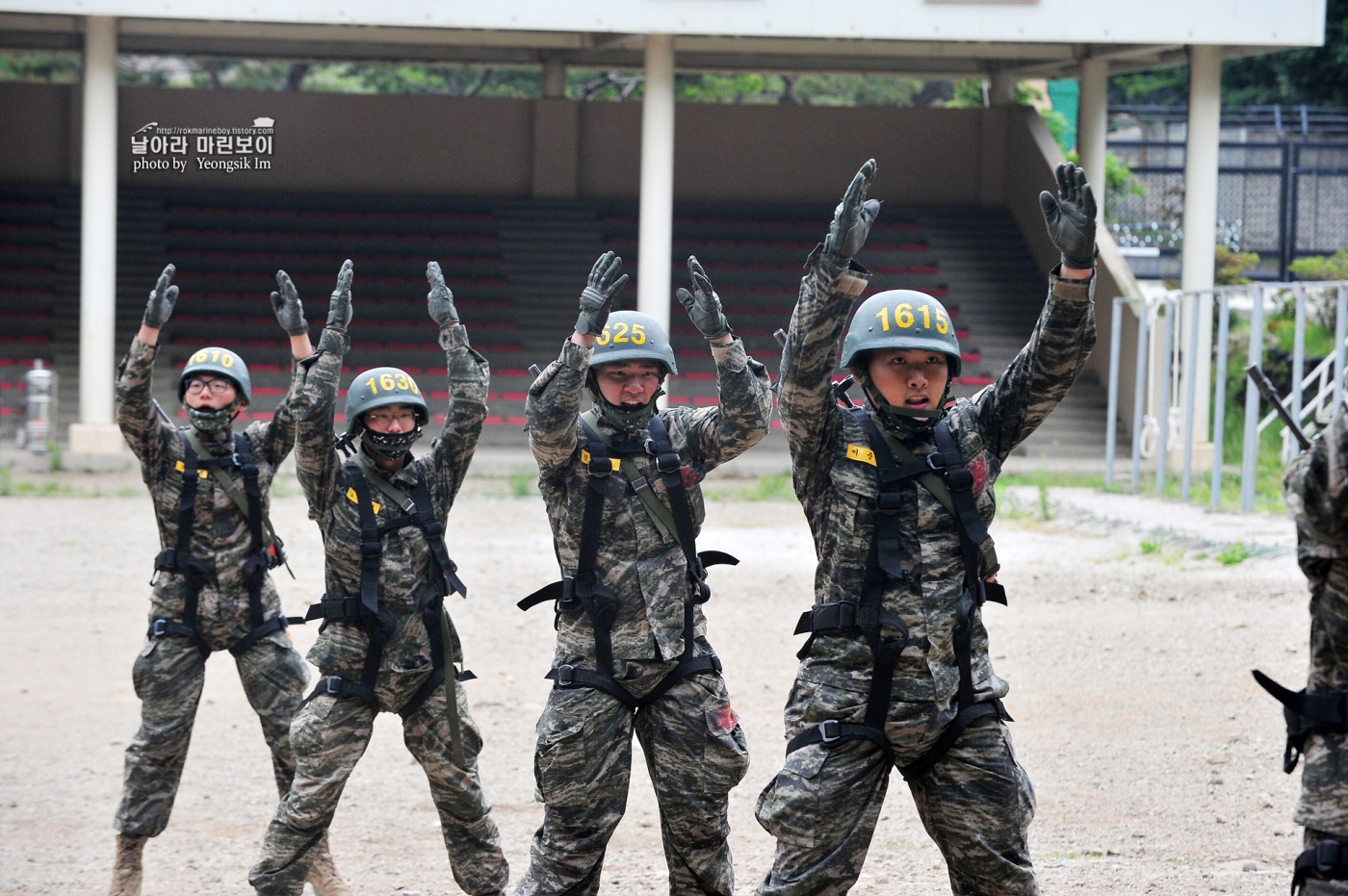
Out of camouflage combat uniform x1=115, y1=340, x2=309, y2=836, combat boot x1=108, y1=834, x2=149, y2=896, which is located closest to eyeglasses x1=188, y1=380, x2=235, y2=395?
camouflage combat uniform x1=115, y1=340, x2=309, y2=836

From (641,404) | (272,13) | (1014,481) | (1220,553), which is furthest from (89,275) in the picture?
(641,404)

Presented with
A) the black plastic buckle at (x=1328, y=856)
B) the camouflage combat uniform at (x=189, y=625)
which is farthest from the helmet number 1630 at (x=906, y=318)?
the camouflage combat uniform at (x=189, y=625)

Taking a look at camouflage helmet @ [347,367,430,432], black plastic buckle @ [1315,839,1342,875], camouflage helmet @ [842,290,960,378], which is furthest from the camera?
camouflage helmet @ [347,367,430,432]

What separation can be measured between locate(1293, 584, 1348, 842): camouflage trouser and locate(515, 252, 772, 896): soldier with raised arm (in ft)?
5.75

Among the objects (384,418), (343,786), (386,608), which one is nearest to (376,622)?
(386,608)

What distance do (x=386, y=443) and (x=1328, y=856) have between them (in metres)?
3.32

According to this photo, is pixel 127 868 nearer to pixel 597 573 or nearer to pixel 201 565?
pixel 201 565

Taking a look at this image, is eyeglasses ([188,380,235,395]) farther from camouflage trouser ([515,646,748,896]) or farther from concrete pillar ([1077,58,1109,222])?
concrete pillar ([1077,58,1109,222])

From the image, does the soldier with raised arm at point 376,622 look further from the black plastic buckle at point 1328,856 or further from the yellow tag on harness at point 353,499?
the black plastic buckle at point 1328,856

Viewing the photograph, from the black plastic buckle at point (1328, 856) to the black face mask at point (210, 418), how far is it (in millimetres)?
4300

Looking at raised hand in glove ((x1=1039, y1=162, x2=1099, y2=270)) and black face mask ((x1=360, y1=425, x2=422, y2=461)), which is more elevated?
raised hand in glove ((x1=1039, y1=162, x2=1099, y2=270))

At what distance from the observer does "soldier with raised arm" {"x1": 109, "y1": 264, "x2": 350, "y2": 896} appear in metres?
5.82

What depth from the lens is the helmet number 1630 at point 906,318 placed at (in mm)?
4277

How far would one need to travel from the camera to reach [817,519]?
4367 mm
